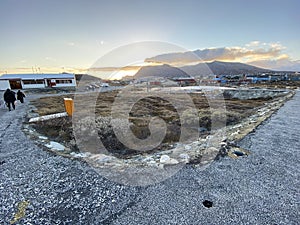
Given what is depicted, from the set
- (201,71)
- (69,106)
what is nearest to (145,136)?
(69,106)

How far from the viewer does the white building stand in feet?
118

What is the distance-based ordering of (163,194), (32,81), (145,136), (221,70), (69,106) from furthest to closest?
(221,70) < (32,81) < (69,106) < (145,136) < (163,194)

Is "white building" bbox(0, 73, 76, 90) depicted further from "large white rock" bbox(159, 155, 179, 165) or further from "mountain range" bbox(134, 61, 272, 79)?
"mountain range" bbox(134, 61, 272, 79)

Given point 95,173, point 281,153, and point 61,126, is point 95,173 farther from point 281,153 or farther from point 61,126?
point 61,126

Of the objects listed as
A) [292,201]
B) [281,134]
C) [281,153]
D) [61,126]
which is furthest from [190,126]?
[61,126]

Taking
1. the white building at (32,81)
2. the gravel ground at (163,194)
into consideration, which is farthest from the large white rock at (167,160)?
the white building at (32,81)

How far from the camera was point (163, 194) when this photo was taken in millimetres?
2898

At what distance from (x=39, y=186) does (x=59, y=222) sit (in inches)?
51.6

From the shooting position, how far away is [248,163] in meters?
3.77

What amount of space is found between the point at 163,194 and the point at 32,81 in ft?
164

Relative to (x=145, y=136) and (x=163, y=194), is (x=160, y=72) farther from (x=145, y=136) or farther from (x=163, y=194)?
(x=163, y=194)

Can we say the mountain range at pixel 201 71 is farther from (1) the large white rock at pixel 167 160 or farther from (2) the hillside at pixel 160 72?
(1) the large white rock at pixel 167 160

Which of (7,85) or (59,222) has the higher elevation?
(7,85)

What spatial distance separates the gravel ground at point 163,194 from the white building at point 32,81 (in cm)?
4513
